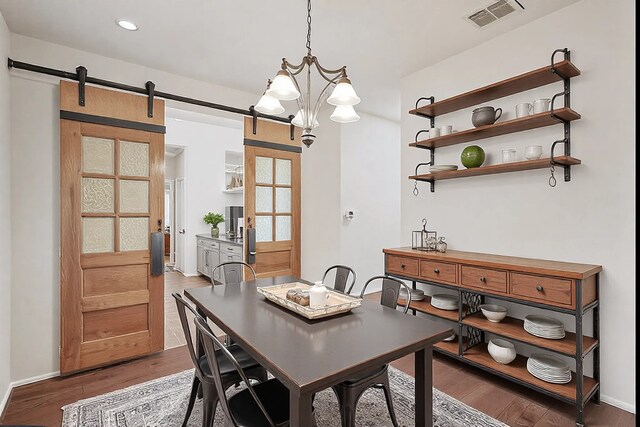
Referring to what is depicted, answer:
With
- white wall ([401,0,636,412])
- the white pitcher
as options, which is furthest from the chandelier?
white wall ([401,0,636,412])

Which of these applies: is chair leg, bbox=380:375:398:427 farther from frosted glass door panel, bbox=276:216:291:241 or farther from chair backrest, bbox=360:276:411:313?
frosted glass door panel, bbox=276:216:291:241

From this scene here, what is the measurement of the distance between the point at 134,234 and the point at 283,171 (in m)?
1.76

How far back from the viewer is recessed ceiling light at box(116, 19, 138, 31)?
247 cm

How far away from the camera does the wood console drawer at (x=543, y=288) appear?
2.06 meters

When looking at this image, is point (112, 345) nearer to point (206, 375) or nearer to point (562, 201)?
point (206, 375)

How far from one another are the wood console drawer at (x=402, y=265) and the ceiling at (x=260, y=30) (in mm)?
1877

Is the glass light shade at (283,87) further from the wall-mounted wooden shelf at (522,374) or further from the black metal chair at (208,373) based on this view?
the wall-mounted wooden shelf at (522,374)

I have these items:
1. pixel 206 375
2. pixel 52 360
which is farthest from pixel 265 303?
pixel 52 360

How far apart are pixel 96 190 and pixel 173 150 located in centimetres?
496

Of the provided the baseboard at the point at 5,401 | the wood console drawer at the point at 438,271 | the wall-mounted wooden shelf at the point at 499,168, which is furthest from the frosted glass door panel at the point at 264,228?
the baseboard at the point at 5,401

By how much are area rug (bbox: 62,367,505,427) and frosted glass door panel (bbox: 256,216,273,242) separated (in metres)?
1.77

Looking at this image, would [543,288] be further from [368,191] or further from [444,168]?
[368,191]

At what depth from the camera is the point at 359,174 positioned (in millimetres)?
4855

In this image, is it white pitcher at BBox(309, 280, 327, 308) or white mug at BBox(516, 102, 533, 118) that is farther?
white mug at BBox(516, 102, 533, 118)
